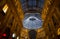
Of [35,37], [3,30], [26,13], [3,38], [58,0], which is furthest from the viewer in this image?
[26,13]

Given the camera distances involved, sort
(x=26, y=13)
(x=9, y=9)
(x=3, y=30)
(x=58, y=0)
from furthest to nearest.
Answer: (x=26, y=13), (x=9, y=9), (x=58, y=0), (x=3, y=30)

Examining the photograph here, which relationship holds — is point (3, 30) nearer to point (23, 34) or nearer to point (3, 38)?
point (3, 38)

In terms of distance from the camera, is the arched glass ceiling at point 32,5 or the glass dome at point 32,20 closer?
the arched glass ceiling at point 32,5

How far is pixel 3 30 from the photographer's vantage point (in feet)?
64.0

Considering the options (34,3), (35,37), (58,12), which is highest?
(34,3)

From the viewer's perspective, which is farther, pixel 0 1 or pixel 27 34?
pixel 27 34

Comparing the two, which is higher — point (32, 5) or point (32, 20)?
point (32, 5)

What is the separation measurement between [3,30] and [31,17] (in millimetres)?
28480

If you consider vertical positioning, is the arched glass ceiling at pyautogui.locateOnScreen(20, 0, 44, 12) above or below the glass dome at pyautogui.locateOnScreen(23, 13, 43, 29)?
above

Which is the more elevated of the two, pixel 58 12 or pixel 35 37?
pixel 58 12

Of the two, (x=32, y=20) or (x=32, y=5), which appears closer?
(x=32, y=5)

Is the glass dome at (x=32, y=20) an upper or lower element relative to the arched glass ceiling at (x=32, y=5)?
lower

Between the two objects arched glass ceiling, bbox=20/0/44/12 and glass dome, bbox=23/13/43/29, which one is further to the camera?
glass dome, bbox=23/13/43/29

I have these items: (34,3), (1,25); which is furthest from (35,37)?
(1,25)
